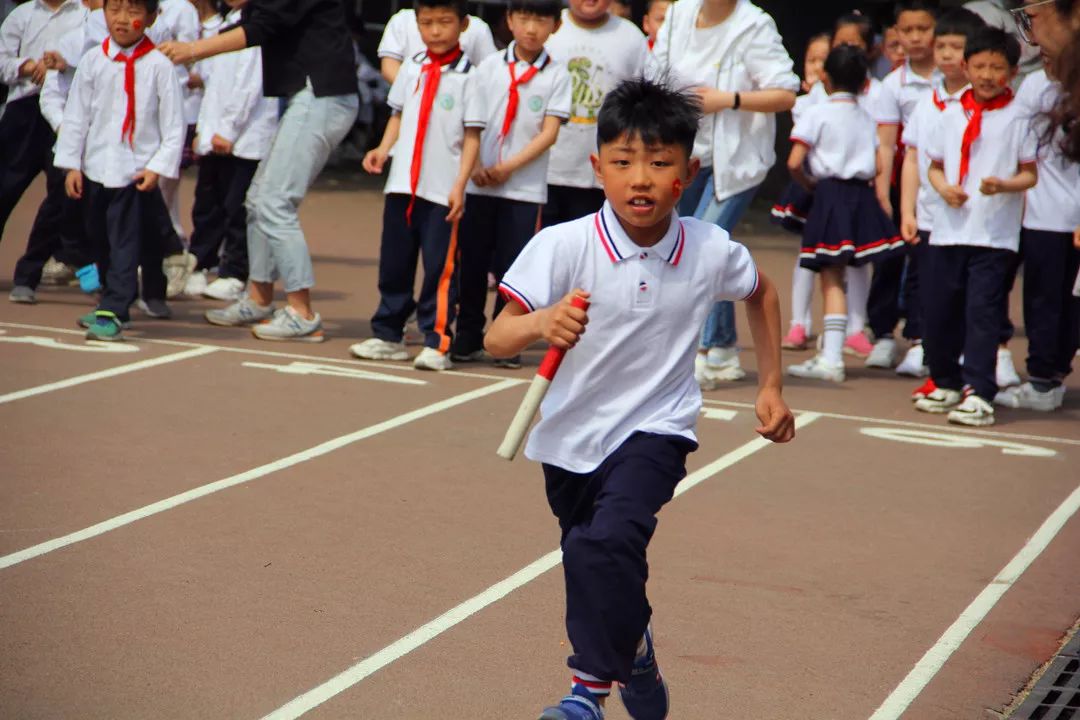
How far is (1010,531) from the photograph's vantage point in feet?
21.7

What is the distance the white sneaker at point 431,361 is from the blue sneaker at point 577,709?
212 inches

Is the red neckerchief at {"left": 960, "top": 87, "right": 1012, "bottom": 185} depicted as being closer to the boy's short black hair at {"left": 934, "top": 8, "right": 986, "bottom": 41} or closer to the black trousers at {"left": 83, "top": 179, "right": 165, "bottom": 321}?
the boy's short black hair at {"left": 934, "top": 8, "right": 986, "bottom": 41}

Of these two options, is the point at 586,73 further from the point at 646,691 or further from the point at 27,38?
the point at 646,691

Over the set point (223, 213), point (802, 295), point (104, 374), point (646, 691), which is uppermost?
point (223, 213)

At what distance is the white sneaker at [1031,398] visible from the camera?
926cm

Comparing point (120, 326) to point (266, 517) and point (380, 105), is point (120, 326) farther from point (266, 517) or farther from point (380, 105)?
point (380, 105)

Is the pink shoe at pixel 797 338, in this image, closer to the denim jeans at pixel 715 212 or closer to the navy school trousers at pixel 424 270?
the denim jeans at pixel 715 212

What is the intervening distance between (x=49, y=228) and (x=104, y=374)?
2.53 meters

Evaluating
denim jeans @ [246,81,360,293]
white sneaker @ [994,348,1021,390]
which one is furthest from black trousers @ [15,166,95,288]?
white sneaker @ [994,348,1021,390]

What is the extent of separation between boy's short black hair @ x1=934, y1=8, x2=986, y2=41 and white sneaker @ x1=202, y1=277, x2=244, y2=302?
5.10m

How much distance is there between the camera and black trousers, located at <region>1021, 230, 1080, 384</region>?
9023 mm

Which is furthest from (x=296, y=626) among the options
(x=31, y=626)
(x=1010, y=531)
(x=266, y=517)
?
(x=1010, y=531)

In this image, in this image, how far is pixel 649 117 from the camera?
13.4 ft

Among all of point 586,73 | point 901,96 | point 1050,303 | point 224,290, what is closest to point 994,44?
point 1050,303
